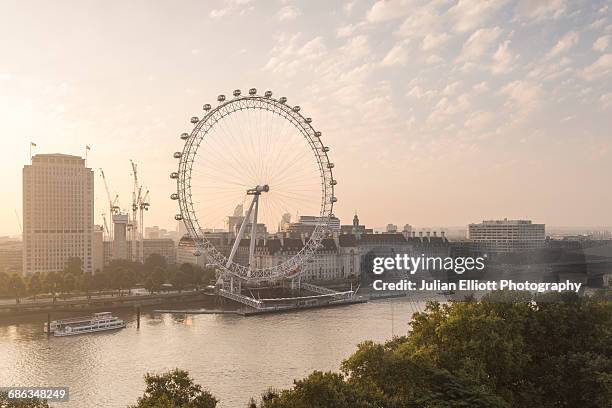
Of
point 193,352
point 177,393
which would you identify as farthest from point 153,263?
point 177,393

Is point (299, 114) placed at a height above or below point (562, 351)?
above

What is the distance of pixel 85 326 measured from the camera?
3075 cm

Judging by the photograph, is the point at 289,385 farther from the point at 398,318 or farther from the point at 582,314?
the point at 398,318

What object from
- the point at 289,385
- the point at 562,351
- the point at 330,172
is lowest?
the point at 289,385

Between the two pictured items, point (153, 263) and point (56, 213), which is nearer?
point (153, 263)

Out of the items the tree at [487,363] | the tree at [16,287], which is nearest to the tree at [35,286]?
the tree at [16,287]

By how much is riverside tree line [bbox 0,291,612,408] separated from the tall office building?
53.2 meters

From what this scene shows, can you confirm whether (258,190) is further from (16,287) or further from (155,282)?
(16,287)

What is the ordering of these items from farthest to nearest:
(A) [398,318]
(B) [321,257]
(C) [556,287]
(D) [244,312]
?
(B) [321,257]
(D) [244,312]
(A) [398,318]
(C) [556,287]

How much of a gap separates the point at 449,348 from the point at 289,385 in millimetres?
7504

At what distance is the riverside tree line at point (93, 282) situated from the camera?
4097cm

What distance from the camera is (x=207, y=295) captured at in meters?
47.0

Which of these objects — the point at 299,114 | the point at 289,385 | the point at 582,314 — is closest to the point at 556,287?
the point at 582,314

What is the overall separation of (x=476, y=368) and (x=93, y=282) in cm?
3704
